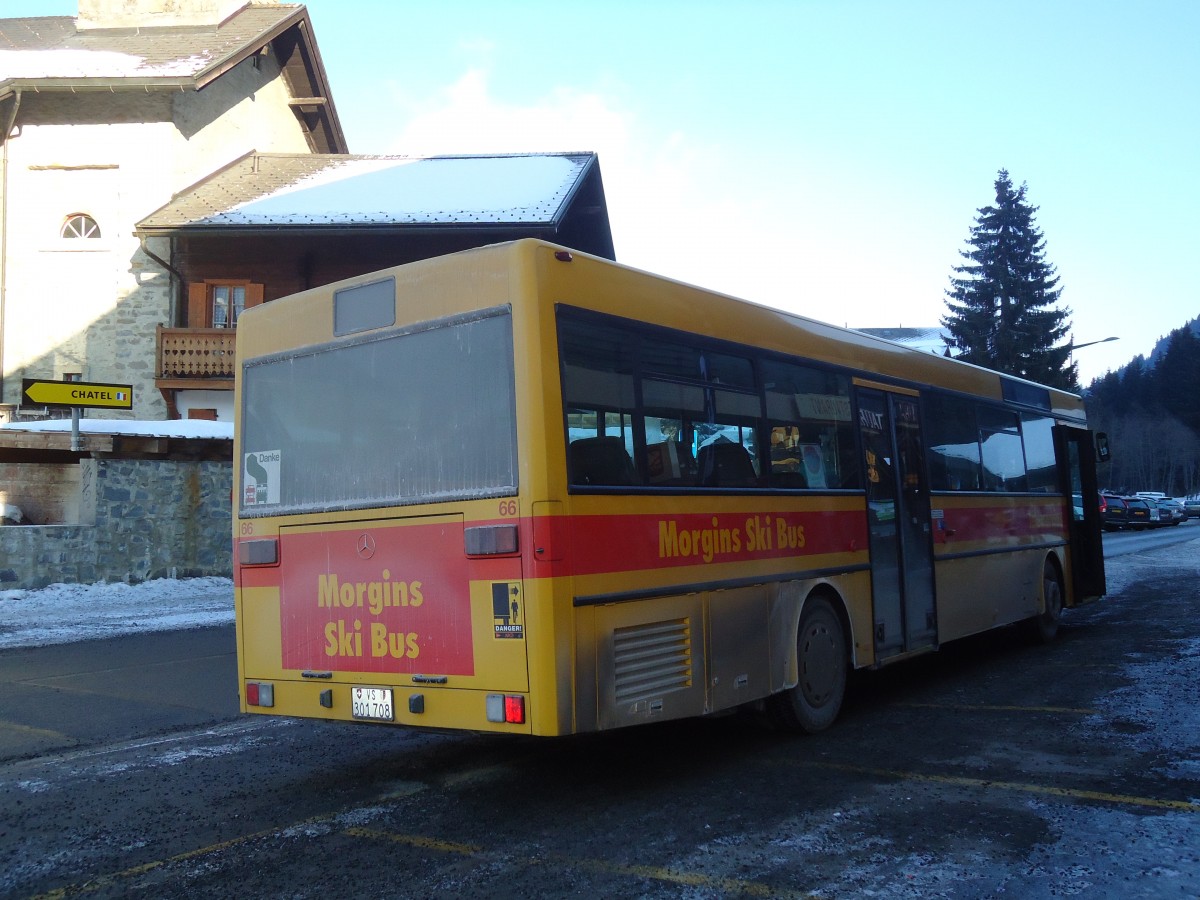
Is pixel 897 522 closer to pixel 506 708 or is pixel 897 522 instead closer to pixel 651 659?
pixel 651 659

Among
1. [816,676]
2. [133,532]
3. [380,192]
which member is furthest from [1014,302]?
[816,676]

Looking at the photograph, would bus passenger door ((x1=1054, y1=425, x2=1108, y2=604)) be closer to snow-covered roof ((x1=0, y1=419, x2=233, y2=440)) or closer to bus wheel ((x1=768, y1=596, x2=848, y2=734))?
bus wheel ((x1=768, y1=596, x2=848, y2=734))

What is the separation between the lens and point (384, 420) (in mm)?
5965

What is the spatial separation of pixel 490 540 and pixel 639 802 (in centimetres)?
162

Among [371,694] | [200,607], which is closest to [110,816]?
[371,694]

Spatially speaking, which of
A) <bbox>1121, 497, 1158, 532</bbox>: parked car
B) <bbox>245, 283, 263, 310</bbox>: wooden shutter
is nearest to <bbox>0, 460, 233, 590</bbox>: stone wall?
<bbox>245, 283, 263, 310</bbox>: wooden shutter

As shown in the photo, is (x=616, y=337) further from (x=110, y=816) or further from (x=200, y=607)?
(x=200, y=607)

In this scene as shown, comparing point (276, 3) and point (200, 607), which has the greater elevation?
point (276, 3)

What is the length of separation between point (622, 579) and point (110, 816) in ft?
9.53

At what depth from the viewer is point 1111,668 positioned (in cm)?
954

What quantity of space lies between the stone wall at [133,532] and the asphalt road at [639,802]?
839 centimetres

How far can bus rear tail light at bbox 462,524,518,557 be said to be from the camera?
17.4 ft

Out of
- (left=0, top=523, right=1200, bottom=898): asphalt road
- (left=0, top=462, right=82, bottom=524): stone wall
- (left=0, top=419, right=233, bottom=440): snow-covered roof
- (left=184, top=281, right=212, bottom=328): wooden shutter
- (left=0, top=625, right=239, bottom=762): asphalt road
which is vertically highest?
(left=184, top=281, right=212, bottom=328): wooden shutter

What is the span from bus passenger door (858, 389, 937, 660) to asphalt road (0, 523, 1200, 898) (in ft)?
1.98
